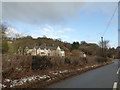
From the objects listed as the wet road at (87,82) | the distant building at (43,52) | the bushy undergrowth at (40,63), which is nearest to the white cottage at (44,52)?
the distant building at (43,52)

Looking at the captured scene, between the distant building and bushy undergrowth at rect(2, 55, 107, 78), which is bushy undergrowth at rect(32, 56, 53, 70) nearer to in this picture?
bushy undergrowth at rect(2, 55, 107, 78)

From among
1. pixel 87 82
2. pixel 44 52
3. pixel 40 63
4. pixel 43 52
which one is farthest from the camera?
pixel 44 52

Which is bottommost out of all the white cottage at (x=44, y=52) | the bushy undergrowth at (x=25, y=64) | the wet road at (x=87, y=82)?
the wet road at (x=87, y=82)

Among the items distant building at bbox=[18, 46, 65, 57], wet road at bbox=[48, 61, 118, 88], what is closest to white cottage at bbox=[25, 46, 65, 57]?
distant building at bbox=[18, 46, 65, 57]

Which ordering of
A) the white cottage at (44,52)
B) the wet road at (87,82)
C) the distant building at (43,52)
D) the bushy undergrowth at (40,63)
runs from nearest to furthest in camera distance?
the wet road at (87,82), the bushy undergrowth at (40,63), the distant building at (43,52), the white cottage at (44,52)

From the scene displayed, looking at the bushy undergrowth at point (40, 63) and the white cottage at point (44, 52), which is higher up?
the white cottage at point (44, 52)

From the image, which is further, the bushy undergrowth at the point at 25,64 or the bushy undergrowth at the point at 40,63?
the bushy undergrowth at the point at 40,63

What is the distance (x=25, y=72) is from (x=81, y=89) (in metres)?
7.02

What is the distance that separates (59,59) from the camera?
2166 cm

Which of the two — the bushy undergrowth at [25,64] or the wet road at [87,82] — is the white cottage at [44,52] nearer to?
the bushy undergrowth at [25,64]

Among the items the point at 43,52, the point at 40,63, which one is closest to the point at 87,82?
the point at 40,63

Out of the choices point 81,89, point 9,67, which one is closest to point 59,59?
point 9,67

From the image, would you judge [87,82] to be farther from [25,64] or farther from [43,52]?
[43,52]

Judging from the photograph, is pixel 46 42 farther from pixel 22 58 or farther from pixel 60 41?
pixel 22 58
